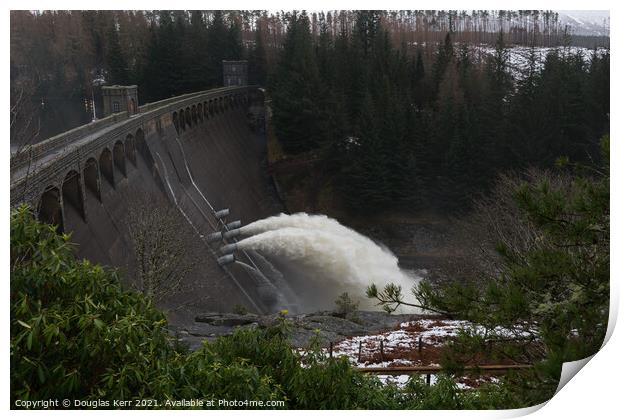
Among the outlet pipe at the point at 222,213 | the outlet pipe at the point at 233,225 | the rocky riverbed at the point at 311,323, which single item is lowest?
the rocky riverbed at the point at 311,323

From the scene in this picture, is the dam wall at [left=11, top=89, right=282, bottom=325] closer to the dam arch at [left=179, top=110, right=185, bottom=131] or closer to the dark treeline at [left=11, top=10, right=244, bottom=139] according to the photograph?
the dam arch at [left=179, top=110, right=185, bottom=131]

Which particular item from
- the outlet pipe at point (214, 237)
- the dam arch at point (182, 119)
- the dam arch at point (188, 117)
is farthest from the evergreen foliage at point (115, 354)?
the dam arch at point (182, 119)

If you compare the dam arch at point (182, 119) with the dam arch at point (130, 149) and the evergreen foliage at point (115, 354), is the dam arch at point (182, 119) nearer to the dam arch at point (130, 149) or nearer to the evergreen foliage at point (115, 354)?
the dam arch at point (130, 149)

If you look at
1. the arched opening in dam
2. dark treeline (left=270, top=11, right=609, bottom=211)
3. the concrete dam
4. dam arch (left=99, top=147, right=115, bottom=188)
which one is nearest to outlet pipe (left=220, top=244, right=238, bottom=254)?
the concrete dam

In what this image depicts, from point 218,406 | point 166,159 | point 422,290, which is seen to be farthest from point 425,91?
point 218,406

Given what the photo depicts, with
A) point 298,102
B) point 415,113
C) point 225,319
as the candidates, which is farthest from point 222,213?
point 415,113

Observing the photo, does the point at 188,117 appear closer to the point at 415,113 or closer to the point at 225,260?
the point at 225,260

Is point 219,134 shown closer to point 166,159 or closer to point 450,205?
point 166,159

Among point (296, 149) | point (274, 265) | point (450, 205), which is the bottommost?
point (274, 265)
